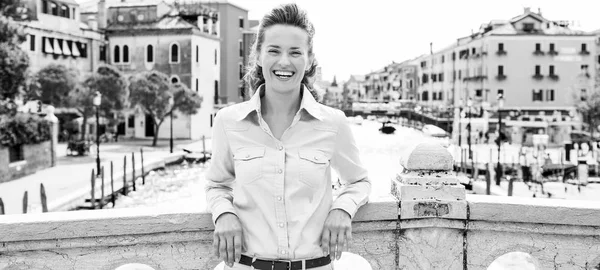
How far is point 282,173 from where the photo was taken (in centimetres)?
252

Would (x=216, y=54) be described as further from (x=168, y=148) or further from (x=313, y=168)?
(x=313, y=168)

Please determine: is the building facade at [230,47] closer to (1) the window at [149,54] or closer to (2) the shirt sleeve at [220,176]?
(1) the window at [149,54]

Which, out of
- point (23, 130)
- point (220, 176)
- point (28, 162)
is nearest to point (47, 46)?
point (23, 130)

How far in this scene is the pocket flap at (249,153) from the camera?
2561mm

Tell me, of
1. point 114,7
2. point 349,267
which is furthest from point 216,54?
point 349,267

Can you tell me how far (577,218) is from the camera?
3.63m

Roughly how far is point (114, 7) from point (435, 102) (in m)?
33.8

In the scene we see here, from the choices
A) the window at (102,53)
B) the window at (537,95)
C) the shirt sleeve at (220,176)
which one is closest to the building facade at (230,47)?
the window at (102,53)

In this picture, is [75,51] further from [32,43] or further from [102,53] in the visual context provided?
[32,43]

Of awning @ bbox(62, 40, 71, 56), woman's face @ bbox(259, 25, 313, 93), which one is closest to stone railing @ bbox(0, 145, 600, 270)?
woman's face @ bbox(259, 25, 313, 93)

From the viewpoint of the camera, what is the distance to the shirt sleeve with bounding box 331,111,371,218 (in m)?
2.71

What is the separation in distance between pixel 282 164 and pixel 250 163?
13 cm

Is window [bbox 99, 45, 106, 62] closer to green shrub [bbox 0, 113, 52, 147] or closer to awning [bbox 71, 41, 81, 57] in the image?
awning [bbox 71, 41, 81, 57]

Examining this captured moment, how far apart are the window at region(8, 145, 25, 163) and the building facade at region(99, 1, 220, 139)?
60.8 ft
